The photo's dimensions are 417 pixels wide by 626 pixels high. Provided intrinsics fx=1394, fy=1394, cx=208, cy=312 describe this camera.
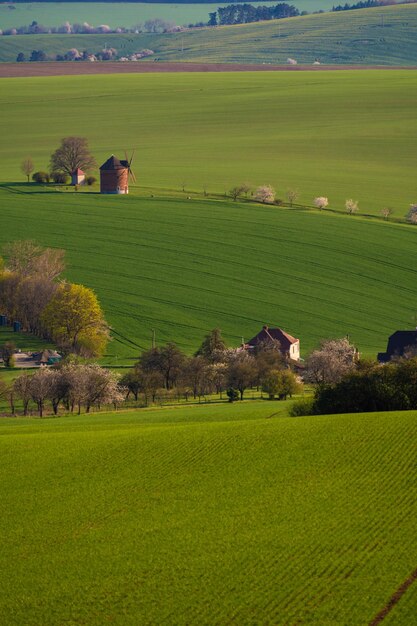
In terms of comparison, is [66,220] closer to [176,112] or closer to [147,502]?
[176,112]

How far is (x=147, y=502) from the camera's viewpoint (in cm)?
4038

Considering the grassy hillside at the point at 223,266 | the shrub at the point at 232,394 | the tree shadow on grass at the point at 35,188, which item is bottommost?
the shrub at the point at 232,394

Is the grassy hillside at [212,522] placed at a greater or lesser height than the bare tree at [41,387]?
greater

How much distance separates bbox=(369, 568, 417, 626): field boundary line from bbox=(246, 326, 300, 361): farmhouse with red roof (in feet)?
177

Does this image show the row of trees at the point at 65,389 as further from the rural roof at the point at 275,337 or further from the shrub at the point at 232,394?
the rural roof at the point at 275,337

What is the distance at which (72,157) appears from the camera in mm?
131875

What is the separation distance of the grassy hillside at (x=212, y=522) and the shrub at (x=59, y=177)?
273ft

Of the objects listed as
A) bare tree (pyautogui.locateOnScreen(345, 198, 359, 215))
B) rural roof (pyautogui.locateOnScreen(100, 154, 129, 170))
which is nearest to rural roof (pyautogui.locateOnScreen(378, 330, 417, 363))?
bare tree (pyautogui.locateOnScreen(345, 198, 359, 215))

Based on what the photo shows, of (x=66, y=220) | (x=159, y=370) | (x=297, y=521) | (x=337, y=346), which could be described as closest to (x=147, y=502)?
(x=297, y=521)

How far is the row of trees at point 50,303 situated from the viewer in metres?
90.6

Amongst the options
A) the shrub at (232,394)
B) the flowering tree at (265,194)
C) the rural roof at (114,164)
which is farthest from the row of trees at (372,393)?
the rural roof at (114,164)

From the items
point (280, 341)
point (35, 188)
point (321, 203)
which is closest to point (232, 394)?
point (280, 341)

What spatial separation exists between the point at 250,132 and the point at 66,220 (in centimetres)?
5136

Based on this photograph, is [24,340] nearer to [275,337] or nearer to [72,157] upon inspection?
[275,337]
